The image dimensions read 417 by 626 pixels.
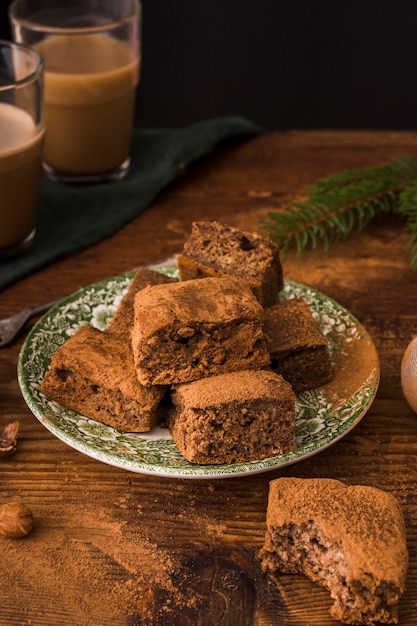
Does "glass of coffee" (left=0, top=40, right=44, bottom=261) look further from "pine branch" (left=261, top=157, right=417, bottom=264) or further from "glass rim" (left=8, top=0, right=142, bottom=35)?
"pine branch" (left=261, top=157, right=417, bottom=264)

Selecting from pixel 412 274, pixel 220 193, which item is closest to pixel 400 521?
pixel 412 274

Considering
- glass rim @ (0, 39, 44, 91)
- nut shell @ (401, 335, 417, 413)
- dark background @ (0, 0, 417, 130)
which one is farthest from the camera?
dark background @ (0, 0, 417, 130)

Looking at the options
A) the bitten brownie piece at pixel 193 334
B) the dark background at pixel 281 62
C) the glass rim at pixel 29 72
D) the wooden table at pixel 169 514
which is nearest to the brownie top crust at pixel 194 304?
the bitten brownie piece at pixel 193 334

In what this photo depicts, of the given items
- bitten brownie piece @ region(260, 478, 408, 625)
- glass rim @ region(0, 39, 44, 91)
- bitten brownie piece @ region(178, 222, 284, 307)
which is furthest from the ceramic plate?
glass rim @ region(0, 39, 44, 91)

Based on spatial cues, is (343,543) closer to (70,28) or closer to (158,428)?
(158,428)

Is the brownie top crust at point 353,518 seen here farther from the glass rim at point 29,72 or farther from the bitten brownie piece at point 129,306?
the glass rim at point 29,72
